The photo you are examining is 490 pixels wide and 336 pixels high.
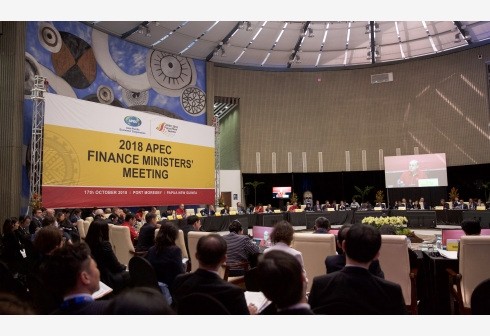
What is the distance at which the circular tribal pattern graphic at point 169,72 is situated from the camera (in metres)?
13.8

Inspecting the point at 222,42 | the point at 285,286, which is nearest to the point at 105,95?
the point at 222,42

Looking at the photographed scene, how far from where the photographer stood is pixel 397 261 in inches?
126

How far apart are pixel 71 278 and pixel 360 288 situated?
1.23 m

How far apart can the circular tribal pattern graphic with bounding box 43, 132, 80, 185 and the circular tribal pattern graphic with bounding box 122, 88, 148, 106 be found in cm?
391

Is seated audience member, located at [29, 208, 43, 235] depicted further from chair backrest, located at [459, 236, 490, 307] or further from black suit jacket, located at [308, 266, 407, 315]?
chair backrest, located at [459, 236, 490, 307]

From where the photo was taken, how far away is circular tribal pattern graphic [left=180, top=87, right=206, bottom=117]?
14.7 metres

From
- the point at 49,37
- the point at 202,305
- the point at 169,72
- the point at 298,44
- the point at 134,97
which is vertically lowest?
the point at 202,305

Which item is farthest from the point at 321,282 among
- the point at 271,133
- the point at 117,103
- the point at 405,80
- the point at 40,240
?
the point at 405,80

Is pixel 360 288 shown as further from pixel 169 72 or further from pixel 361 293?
pixel 169 72

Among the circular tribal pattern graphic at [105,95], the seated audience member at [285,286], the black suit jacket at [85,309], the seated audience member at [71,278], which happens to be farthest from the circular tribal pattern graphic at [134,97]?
the seated audience member at [285,286]

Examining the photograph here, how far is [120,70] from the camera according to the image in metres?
12.7

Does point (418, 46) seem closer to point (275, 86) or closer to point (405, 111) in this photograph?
point (405, 111)

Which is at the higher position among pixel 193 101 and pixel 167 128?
pixel 193 101
